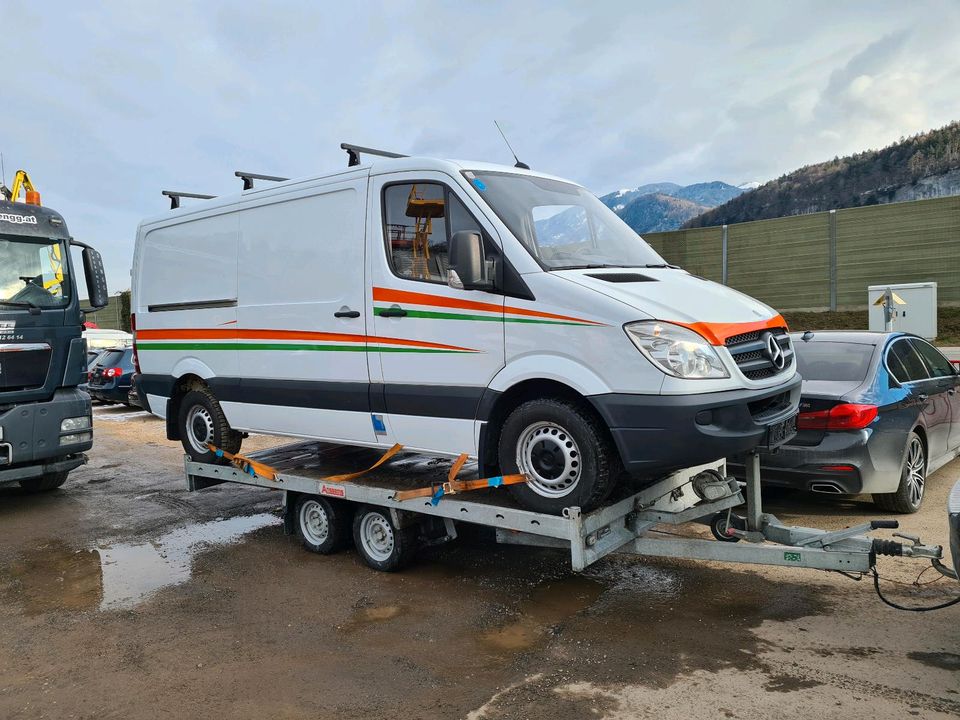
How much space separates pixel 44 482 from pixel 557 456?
7.17 metres

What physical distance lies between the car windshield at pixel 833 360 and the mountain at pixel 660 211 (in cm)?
6684

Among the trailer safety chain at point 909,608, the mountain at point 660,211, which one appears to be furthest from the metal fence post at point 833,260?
the mountain at point 660,211

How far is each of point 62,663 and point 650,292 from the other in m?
3.85

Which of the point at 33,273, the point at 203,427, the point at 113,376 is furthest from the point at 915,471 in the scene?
the point at 113,376

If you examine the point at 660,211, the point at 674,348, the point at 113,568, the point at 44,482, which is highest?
the point at 660,211

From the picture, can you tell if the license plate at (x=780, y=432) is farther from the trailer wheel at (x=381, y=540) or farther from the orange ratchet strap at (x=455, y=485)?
the trailer wheel at (x=381, y=540)

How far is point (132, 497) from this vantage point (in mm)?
8438

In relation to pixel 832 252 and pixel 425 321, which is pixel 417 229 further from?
pixel 832 252

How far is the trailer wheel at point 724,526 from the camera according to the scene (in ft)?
15.1

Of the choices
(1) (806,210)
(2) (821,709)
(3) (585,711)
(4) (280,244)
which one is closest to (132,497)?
(4) (280,244)

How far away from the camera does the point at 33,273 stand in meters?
8.02

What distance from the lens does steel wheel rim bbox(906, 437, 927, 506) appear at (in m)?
6.07

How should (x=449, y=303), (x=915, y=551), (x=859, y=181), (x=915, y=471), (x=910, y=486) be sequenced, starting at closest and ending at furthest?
(x=915, y=551) → (x=449, y=303) → (x=910, y=486) → (x=915, y=471) → (x=859, y=181)

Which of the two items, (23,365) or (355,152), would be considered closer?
(355,152)
